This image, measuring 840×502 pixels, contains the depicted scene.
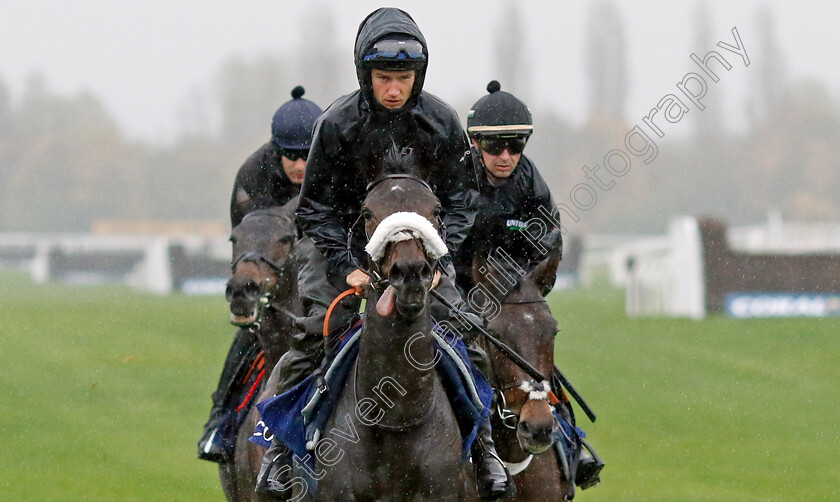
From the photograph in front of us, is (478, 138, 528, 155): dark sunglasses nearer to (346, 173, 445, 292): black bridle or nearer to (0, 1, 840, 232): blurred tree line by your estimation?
(346, 173, 445, 292): black bridle

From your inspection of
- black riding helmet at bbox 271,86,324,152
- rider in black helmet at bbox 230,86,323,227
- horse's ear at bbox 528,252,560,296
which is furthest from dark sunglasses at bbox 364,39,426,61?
rider in black helmet at bbox 230,86,323,227

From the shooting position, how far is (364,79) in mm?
5477

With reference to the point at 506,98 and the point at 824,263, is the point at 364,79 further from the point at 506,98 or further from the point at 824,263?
the point at 824,263

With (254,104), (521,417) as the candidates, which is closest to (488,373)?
(521,417)

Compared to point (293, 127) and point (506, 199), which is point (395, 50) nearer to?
point (506, 199)

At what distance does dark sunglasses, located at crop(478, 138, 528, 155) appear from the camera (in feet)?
23.1

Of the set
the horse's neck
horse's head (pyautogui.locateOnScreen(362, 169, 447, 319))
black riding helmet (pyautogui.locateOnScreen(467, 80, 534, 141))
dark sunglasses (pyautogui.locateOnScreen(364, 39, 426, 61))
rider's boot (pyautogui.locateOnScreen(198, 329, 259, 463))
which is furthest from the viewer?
rider's boot (pyautogui.locateOnScreen(198, 329, 259, 463))

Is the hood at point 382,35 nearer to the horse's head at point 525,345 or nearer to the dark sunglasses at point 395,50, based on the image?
the dark sunglasses at point 395,50

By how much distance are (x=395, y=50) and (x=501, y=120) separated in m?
1.79

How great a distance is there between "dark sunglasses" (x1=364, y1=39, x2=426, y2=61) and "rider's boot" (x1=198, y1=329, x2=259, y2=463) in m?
3.19

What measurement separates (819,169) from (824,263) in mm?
61481

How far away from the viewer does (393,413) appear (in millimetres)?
5102

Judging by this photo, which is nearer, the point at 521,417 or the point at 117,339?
the point at 521,417

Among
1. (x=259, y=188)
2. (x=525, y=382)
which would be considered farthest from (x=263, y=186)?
(x=525, y=382)
